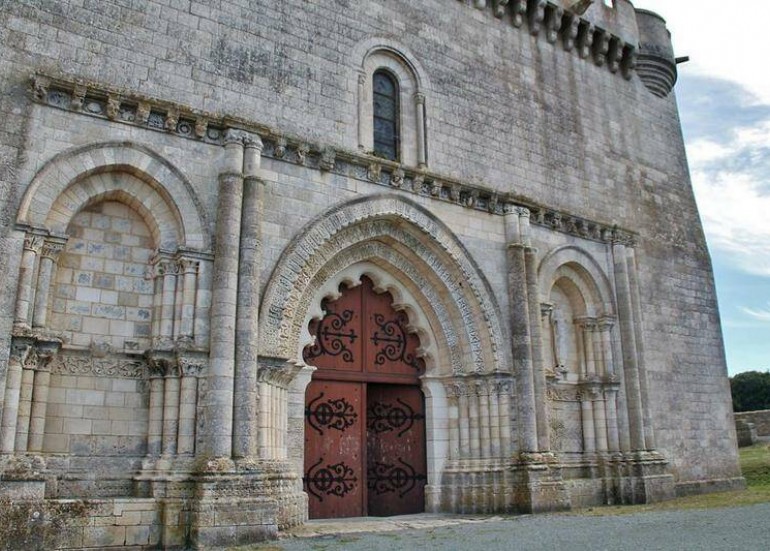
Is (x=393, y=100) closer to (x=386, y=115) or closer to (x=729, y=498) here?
(x=386, y=115)

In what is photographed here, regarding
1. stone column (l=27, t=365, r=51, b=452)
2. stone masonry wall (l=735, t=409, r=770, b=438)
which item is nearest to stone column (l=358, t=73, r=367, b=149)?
stone column (l=27, t=365, r=51, b=452)

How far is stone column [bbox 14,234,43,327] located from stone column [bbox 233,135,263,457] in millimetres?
2395

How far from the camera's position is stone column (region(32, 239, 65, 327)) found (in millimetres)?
8438

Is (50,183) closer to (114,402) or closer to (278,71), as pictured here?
(114,402)

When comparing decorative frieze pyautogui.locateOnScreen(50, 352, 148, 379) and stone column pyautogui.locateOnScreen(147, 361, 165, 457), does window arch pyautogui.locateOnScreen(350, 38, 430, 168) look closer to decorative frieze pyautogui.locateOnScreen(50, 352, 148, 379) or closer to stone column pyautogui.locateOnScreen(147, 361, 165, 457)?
stone column pyautogui.locateOnScreen(147, 361, 165, 457)

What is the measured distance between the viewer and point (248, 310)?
31.0 ft

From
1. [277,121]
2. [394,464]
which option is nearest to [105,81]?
[277,121]

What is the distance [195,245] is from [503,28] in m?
8.41

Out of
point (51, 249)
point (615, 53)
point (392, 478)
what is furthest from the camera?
point (615, 53)

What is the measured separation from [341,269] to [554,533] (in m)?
5.00

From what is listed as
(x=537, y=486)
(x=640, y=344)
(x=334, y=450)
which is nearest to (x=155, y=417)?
(x=334, y=450)

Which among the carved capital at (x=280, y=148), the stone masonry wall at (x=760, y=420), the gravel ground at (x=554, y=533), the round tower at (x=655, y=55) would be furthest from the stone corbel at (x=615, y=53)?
the stone masonry wall at (x=760, y=420)

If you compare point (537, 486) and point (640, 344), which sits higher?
point (640, 344)

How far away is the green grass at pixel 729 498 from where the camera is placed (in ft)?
39.5
